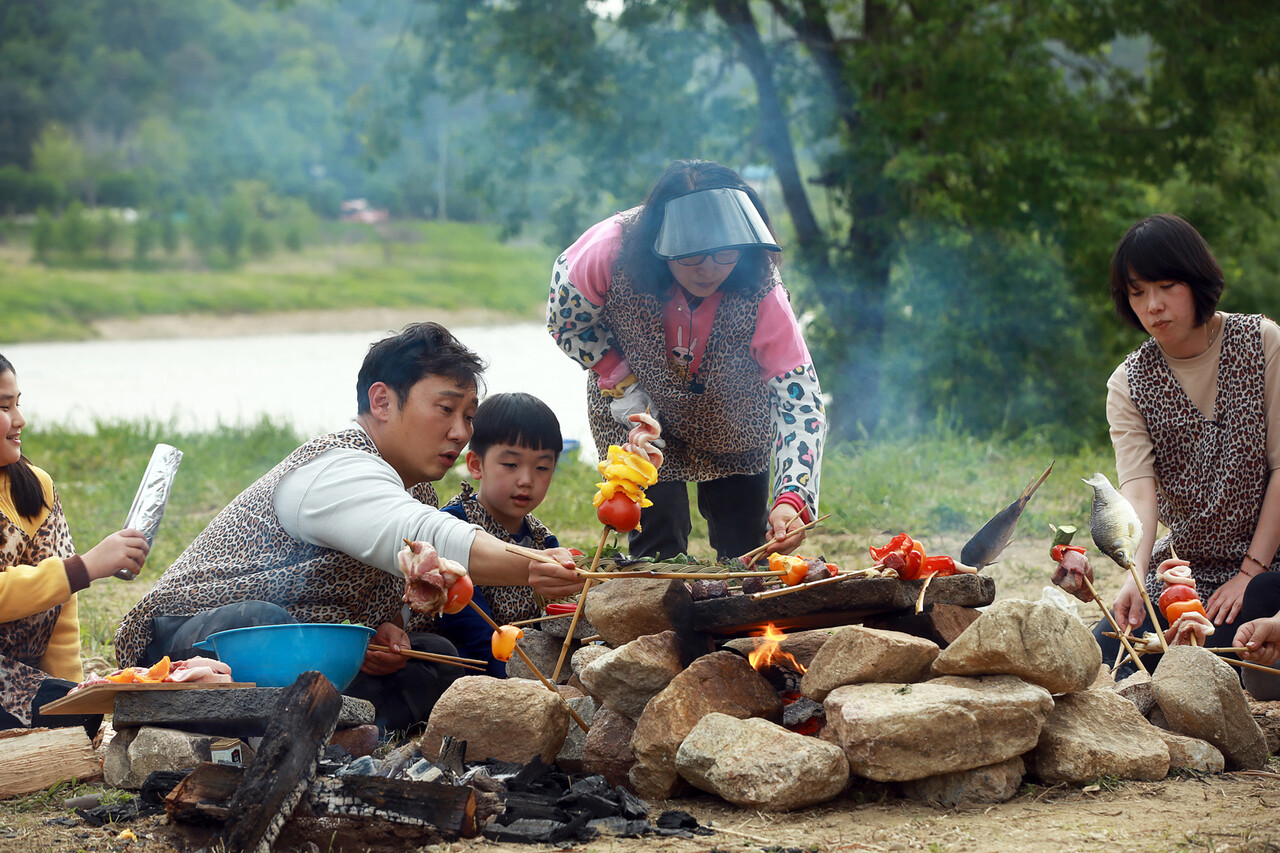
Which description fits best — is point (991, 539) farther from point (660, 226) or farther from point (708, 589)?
point (660, 226)

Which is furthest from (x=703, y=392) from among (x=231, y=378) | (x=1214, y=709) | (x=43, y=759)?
(x=231, y=378)

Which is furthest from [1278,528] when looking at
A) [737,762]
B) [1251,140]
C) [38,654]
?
[1251,140]

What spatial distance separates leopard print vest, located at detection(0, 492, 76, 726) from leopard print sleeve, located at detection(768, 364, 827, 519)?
247 centimetres

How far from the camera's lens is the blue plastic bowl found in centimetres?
A: 294

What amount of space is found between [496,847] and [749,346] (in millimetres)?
2033

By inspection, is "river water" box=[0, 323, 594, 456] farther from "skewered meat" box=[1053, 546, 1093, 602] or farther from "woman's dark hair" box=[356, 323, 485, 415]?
"skewered meat" box=[1053, 546, 1093, 602]

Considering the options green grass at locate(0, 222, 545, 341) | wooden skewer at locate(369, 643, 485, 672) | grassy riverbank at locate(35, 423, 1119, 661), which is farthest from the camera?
green grass at locate(0, 222, 545, 341)

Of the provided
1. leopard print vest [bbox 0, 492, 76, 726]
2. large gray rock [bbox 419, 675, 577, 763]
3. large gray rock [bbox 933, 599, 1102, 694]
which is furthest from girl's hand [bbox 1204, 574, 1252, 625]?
leopard print vest [bbox 0, 492, 76, 726]

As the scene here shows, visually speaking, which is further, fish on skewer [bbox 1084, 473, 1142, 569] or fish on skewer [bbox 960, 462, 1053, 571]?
fish on skewer [bbox 960, 462, 1053, 571]

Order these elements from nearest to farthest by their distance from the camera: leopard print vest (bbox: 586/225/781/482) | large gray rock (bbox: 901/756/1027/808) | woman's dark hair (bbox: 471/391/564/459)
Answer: large gray rock (bbox: 901/756/1027/808)
leopard print vest (bbox: 586/225/781/482)
woman's dark hair (bbox: 471/391/564/459)

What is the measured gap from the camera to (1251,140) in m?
11.6

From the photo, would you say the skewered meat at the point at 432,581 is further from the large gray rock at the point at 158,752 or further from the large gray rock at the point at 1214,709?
the large gray rock at the point at 1214,709

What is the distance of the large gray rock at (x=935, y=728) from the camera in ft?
8.59

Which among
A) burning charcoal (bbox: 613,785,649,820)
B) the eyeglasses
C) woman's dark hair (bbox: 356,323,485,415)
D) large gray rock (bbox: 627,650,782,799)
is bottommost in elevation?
burning charcoal (bbox: 613,785,649,820)
